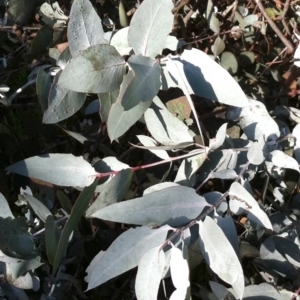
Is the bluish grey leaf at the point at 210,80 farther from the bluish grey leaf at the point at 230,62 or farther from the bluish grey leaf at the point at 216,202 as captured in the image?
the bluish grey leaf at the point at 230,62

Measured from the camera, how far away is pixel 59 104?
97 centimetres

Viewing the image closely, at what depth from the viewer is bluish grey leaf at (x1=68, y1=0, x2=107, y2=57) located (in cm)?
94

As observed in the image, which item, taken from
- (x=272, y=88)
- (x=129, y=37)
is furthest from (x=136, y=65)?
(x=272, y=88)

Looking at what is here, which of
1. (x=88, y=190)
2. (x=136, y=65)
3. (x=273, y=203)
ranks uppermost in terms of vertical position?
(x=136, y=65)

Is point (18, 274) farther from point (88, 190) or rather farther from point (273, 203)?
point (273, 203)

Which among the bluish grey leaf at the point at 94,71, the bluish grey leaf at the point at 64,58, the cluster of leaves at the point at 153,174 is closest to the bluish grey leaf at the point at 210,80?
the cluster of leaves at the point at 153,174

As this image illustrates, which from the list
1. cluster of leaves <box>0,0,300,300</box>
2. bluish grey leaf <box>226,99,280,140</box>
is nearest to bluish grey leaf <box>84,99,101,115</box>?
cluster of leaves <box>0,0,300,300</box>

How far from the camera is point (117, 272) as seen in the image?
850 millimetres

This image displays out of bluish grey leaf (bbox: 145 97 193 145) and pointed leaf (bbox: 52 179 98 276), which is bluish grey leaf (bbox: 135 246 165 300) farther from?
bluish grey leaf (bbox: 145 97 193 145)

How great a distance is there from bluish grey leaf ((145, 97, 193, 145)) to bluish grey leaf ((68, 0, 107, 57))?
18cm

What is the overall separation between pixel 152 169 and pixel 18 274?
15.1 inches

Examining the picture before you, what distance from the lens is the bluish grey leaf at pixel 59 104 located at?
3.15 feet

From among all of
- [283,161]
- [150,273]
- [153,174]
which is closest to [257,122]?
[283,161]

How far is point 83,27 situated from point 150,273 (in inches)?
17.6
